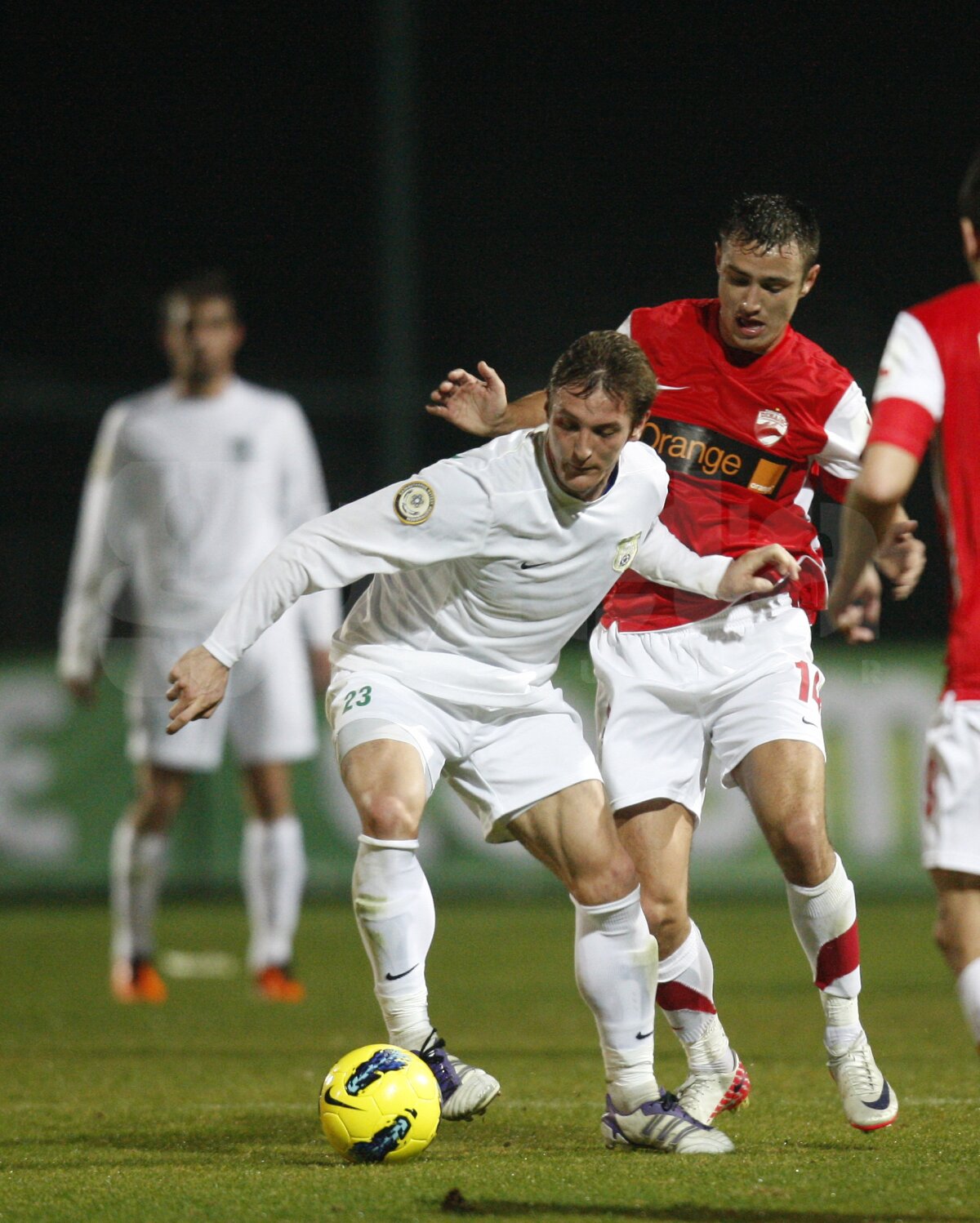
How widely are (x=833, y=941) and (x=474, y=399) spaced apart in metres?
1.70

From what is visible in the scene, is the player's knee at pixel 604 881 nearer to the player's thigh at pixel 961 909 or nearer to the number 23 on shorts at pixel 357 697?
the number 23 on shorts at pixel 357 697

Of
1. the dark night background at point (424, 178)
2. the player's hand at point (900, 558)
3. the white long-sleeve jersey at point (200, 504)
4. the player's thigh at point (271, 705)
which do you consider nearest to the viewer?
the player's hand at point (900, 558)

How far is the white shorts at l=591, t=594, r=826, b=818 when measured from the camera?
5.19 meters

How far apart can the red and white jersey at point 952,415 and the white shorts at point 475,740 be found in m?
1.34

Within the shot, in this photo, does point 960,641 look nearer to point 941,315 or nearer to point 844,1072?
point 941,315

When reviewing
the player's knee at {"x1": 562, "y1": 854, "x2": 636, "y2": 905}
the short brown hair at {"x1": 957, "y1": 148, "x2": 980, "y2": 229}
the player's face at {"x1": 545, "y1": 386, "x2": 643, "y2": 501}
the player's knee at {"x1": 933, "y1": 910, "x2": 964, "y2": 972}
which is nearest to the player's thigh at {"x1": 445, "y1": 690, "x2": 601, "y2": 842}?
the player's knee at {"x1": 562, "y1": 854, "x2": 636, "y2": 905}

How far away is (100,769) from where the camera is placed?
39.1 feet

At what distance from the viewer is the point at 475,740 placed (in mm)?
4871

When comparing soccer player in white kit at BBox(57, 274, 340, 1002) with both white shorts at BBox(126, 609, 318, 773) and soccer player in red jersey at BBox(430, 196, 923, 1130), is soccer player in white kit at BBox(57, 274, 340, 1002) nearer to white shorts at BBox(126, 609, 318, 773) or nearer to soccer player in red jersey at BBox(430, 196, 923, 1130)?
white shorts at BBox(126, 609, 318, 773)

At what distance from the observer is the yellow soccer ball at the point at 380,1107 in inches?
174

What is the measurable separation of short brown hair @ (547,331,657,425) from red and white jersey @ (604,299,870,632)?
28.2 inches

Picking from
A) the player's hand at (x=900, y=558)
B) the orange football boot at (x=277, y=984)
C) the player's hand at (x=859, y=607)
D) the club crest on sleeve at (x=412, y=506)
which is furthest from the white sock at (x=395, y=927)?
the orange football boot at (x=277, y=984)

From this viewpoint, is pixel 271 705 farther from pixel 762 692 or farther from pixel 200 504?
pixel 762 692

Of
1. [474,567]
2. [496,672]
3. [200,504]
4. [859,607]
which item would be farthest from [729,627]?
[200,504]
